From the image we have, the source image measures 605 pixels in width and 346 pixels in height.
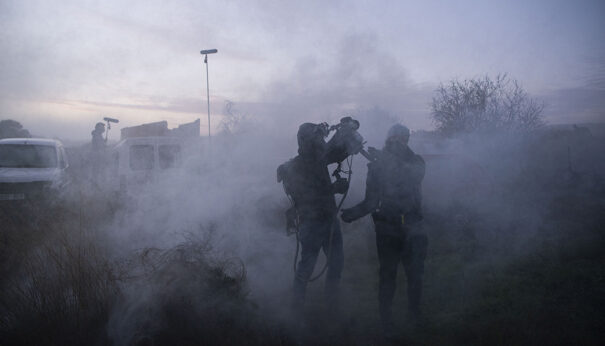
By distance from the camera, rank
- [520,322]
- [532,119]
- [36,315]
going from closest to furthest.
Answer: [36,315] → [520,322] → [532,119]

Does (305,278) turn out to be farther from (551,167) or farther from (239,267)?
(551,167)

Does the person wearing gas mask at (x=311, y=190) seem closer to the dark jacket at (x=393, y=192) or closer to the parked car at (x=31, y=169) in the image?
the dark jacket at (x=393, y=192)

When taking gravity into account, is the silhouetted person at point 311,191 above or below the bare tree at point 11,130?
below

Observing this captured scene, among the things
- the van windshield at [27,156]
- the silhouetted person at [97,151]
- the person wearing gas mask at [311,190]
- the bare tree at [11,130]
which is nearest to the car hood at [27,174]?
the van windshield at [27,156]

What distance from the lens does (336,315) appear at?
3.71 meters

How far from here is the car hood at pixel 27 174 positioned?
7277 millimetres

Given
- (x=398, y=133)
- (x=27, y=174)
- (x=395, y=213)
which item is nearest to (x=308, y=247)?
(x=395, y=213)

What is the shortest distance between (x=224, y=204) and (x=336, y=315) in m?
2.64

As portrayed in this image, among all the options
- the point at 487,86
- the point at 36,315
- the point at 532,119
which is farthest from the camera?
the point at 532,119

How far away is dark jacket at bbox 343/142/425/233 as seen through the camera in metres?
3.31

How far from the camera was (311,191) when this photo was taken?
3.49m

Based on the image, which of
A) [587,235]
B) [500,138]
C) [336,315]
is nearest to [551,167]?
[500,138]

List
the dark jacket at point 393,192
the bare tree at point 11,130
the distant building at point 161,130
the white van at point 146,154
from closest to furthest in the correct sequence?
1. the dark jacket at point 393,192
2. the white van at point 146,154
3. the distant building at point 161,130
4. the bare tree at point 11,130

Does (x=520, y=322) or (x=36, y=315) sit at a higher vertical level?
(x=36, y=315)
